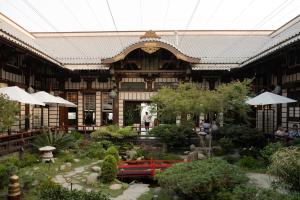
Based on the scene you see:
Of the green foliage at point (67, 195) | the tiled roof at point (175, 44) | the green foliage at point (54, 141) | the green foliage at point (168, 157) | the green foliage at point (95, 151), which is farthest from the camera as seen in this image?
the tiled roof at point (175, 44)

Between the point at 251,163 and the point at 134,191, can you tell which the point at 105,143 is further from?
the point at 251,163

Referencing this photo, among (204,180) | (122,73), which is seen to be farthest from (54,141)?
(204,180)

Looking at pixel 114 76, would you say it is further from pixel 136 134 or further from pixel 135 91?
pixel 136 134

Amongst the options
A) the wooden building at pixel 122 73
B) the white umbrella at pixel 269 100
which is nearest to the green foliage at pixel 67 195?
the white umbrella at pixel 269 100

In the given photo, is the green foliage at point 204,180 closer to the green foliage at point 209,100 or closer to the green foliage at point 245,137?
the green foliage at point 209,100

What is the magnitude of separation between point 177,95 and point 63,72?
413 inches

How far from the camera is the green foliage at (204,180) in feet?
25.8

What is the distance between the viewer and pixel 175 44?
81.3 feet

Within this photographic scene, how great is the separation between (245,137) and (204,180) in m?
6.57

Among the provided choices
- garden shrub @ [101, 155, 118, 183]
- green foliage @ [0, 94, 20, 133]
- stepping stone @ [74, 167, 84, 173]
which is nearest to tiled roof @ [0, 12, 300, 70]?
stepping stone @ [74, 167, 84, 173]

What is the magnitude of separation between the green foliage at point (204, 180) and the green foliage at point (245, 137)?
544 cm

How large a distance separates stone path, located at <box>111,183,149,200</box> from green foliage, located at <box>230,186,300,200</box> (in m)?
3.62

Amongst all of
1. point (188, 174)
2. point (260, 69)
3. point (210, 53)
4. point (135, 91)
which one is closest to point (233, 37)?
point (210, 53)

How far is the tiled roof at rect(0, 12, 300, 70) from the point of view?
66.6 ft
